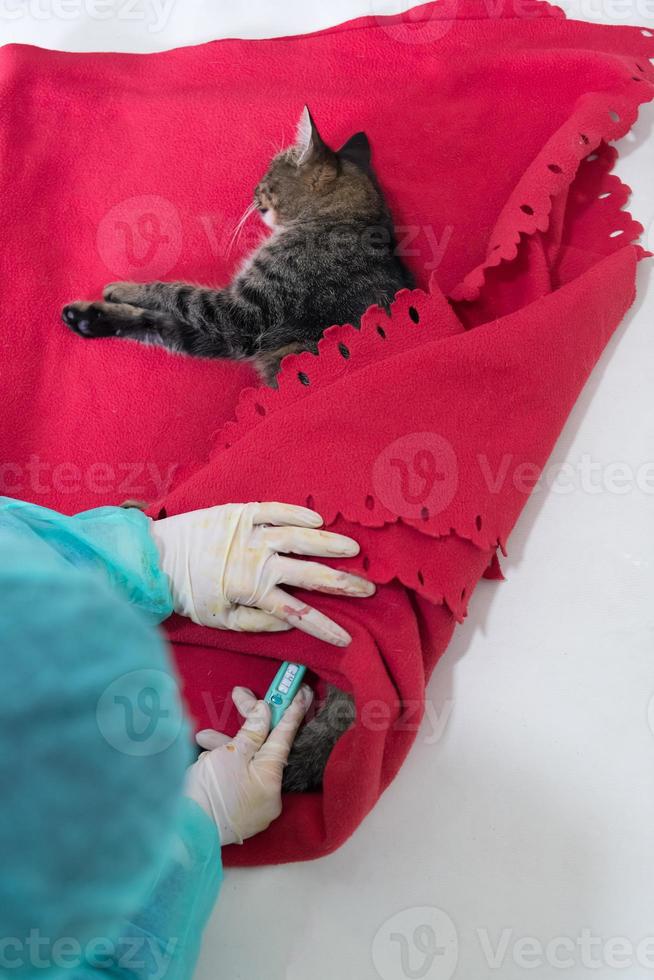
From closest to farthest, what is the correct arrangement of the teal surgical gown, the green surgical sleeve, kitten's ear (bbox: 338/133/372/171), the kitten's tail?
the teal surgical gown, the green surgical sleeve, the kitten's tail, kitten's ear (bbox: 338/133/372/171)

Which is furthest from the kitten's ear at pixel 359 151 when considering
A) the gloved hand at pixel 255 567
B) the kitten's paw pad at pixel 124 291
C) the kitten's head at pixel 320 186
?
the gloved hand at pixel 255 567

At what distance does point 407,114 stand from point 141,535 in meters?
0.89

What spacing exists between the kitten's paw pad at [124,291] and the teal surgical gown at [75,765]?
2.22 ft

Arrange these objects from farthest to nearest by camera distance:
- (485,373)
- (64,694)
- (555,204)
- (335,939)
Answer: (555,204)
(485,373)
(335,939)
(64,694)

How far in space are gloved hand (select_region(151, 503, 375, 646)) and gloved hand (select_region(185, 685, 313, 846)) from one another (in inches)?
4.4

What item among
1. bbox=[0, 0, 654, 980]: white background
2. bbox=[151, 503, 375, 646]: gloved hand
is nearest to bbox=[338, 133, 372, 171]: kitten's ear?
bbox=[0, 0, 654, 980]: white background

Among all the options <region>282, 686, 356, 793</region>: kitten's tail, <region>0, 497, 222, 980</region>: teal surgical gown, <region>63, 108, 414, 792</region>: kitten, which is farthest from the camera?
<region>63, 108, 414, 792</region>: kitten

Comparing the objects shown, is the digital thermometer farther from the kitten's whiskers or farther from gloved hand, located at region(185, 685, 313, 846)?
the kitten's whiskers

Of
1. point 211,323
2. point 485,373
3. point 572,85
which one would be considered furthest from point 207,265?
point 572,85

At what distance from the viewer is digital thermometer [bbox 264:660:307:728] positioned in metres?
0.90

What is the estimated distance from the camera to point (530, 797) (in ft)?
2.95

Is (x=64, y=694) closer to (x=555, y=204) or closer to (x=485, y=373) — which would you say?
(x=485, y=373)

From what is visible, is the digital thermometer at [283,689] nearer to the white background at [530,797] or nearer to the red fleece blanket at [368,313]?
the red fleece blanket at [368,313]

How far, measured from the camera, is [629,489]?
3.43 feet
